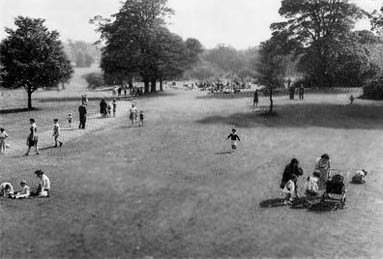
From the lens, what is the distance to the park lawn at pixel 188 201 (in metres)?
11.9

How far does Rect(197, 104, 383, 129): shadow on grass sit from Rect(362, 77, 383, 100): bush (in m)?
5.50

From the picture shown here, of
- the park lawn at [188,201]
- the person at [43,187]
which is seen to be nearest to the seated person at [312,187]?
the park lawn at [188,201]

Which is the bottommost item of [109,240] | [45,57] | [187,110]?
[109,240]

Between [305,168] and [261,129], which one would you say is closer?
[305,168]

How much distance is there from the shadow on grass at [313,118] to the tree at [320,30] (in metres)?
17.4

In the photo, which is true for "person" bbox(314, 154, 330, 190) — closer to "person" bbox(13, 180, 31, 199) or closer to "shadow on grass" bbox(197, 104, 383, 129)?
"person" bbox(13, 180, 31, 199)

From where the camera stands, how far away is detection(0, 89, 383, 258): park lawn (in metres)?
11.9

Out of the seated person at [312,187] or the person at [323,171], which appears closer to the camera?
the seated person at [312,187]

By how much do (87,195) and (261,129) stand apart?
52.6 ft

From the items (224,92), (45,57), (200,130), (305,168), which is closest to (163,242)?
(305,168)

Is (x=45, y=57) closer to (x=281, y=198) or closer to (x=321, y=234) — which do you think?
(x=281, y=198)

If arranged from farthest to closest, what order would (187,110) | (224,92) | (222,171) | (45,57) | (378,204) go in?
(224,92)
(45,57)
(187,110)
(222,171)
(378,204)

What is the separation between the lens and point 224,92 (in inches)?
2173

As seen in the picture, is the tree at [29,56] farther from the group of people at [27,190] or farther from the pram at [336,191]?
the pram at [336,191]
